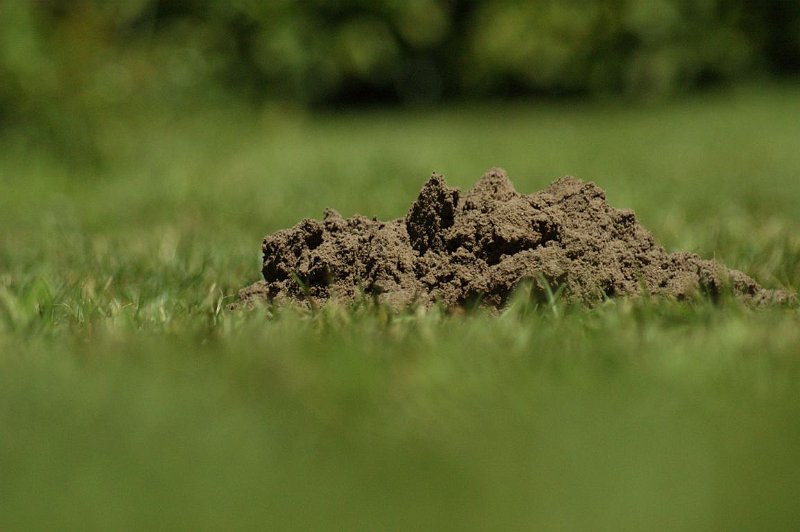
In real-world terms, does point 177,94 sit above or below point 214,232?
above

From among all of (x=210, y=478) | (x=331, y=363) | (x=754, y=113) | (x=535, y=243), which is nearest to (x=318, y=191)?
(x=535, y=243)

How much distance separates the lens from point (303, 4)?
8672 mm

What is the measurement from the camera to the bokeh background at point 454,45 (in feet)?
27.2

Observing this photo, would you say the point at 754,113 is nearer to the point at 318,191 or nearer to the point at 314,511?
the point at 318,191

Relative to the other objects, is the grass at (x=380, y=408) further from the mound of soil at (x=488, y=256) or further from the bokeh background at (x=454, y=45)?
the bokeh background at (x=454, y=45)

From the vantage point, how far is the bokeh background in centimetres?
829

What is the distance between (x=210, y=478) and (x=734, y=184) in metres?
3.86

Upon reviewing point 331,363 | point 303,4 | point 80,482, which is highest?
point 303,4

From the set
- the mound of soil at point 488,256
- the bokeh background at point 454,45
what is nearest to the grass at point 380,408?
the mound of soil at point 488,256

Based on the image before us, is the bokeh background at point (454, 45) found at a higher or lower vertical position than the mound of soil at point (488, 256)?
higher

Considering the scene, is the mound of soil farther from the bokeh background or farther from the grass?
the bokeh background

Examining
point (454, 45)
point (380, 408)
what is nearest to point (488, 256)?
point (380, 408)

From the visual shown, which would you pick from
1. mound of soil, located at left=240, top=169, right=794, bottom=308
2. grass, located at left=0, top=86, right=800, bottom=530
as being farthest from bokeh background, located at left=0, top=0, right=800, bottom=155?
grass, located at left=0, top=86, right=800, bottom=530

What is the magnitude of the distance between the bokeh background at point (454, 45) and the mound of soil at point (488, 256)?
5.24 metres
